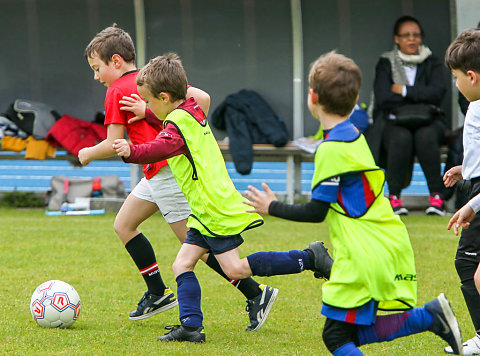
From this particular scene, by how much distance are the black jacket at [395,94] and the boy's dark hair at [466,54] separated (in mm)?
5670

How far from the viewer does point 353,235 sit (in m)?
2.95

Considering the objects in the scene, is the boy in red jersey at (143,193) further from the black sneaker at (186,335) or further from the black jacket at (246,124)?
the black jacket at (246,124)

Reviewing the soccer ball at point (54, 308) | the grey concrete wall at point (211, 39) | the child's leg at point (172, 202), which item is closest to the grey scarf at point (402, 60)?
the grey concrete wall at point (211, 39)

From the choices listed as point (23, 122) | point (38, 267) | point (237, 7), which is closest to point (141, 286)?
point (38, 267)

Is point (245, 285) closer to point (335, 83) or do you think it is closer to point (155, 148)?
point (155, 148)

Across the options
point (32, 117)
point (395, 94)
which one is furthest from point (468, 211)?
point (32, 117)

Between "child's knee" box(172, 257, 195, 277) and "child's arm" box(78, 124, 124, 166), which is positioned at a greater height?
"child's arm" box(78, 124, 124, 166)

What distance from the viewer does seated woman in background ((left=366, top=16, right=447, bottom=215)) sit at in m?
9.03

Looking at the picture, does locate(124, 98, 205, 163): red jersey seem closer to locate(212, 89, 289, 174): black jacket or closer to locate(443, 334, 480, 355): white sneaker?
locate(443, 334, 480, 355): white sneaker

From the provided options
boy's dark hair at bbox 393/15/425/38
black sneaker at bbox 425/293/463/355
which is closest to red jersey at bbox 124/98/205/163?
black sneaker at bbox 425/293/463/355

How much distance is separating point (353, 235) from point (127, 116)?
1.93m

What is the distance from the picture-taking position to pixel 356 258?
9.59 feet

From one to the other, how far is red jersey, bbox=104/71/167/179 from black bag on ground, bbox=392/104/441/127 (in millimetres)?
5145

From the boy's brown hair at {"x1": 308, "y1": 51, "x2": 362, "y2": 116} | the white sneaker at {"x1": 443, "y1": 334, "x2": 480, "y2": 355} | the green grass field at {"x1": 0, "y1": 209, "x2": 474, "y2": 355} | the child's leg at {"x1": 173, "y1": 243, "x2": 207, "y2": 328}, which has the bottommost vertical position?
the green grass field at {"x1": 0, "y1": 209, "x2": 474, "y2": 355}
